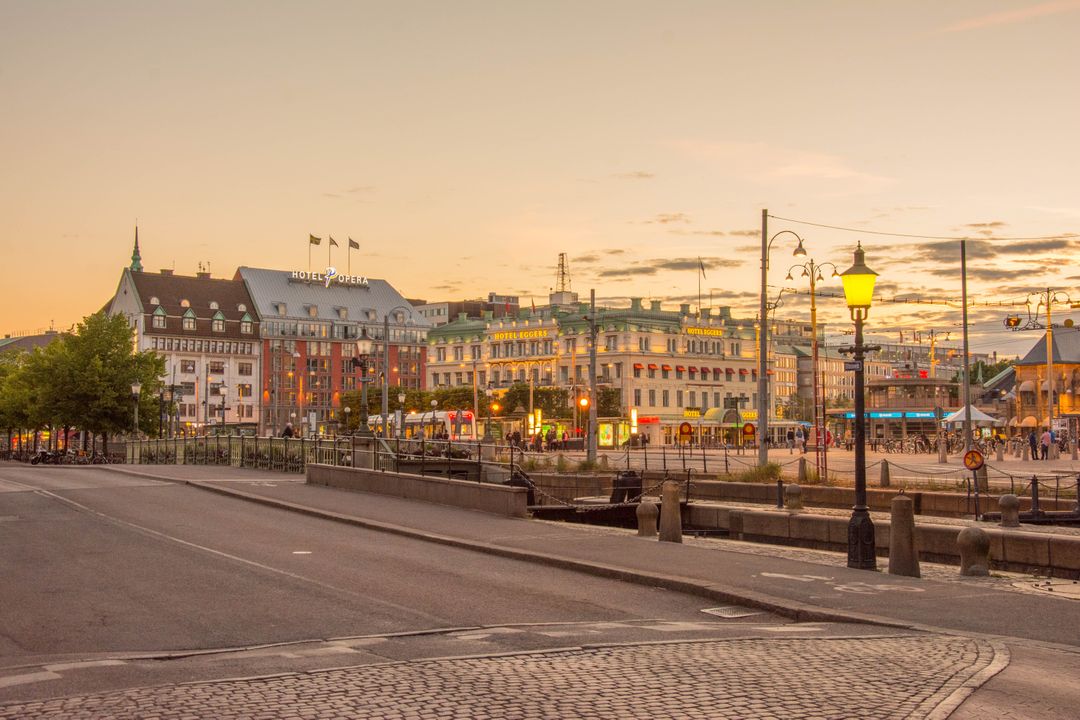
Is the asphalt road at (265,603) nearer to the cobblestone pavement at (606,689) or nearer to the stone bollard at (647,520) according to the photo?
the cobblestone pavement at (606,689)

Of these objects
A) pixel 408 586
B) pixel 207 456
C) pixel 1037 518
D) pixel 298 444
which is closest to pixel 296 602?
pixel 408 586

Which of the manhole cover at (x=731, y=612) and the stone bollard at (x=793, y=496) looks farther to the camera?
the stone bollard at (x=793, y=496)

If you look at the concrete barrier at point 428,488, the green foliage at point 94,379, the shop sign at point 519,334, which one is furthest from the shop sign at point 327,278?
the concrete barrier at point 428,488

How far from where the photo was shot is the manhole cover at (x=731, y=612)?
13961 millimetres

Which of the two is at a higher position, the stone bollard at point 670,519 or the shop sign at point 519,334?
the shop sign at point 519,334

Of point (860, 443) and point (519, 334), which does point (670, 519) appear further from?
point (519, 334)

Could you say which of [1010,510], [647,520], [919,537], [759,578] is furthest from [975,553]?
[1010,510]

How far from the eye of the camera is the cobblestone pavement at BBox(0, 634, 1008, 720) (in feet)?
27.1

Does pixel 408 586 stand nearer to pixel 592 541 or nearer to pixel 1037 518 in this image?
Answer: pixel 592 541

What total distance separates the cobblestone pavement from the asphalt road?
0.75 metres

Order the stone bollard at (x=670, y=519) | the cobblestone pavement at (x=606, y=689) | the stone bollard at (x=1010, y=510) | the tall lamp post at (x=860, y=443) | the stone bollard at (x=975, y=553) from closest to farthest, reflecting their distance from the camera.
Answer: the cobblestone pavement at (x=606, y=689), the stone bollard at (x=975, y=553), the tall lamp post at (x=860, y=443), the stone bollard at (x=670, y=519), the stone bollard at (x=1010, y=510)

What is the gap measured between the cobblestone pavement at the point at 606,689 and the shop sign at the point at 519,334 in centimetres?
12871

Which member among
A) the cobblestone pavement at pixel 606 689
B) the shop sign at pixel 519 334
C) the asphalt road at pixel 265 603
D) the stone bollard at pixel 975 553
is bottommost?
the asphalt road at pixel 265 603

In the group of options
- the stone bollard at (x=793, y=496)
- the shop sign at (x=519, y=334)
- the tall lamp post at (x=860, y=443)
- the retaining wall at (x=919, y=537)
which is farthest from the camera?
the shop sign at (x=519, y=334)
